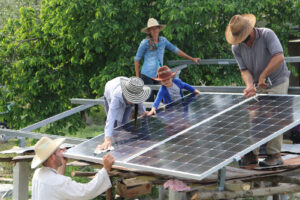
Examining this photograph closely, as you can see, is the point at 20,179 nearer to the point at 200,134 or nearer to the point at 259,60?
the point at 200,134

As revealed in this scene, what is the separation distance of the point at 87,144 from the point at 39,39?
7.37m

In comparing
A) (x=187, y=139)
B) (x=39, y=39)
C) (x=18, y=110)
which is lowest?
(x=18, y=110)

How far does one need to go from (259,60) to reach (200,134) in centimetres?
146

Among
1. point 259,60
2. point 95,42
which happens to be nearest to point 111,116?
point 259,60

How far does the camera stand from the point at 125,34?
41.1 ft

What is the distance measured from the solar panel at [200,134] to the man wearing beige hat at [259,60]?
24 cm

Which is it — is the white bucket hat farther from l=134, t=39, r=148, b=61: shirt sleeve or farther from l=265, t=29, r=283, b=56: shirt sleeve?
l=134, t=39, r=148, b=61: shirt sleeve

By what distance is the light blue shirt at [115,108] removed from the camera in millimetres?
6922

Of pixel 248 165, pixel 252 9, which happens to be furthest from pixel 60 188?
pixel 252 9

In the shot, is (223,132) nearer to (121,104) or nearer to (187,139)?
(187,139)

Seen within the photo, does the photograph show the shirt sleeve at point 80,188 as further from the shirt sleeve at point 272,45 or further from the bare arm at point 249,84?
the shirt sleeve at point 272,45

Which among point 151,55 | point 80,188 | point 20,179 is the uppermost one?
point 151,55

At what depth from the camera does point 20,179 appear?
351 inches

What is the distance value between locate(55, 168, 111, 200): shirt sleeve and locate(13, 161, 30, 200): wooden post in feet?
10.6
